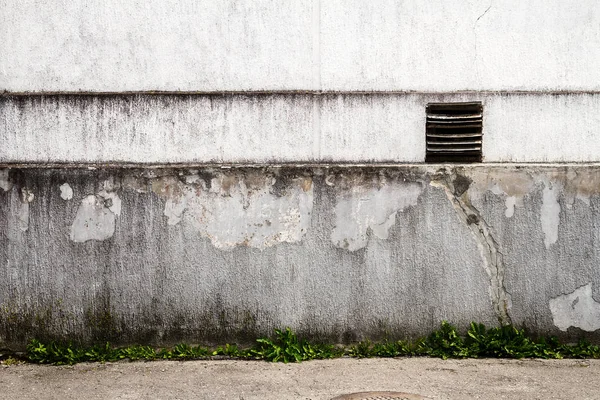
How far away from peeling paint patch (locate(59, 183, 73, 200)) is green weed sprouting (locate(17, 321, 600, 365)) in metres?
1.16

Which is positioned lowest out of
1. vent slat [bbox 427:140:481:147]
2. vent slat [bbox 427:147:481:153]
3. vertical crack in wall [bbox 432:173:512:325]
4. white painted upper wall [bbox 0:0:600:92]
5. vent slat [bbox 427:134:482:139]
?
vertical crack in wall [bbox 432:173:512:325]

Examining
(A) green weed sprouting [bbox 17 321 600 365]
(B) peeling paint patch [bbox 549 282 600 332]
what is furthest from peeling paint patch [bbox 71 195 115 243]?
(B) peeling paint patch [bbox 549 282 600 332]

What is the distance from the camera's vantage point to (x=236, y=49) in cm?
536

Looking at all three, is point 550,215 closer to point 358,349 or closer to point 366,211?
point 366,211

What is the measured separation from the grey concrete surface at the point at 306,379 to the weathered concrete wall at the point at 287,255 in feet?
0.99

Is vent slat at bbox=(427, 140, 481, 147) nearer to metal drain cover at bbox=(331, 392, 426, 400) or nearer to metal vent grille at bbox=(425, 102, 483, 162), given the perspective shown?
metal vent grille at bbox=(425, 102, 483, 162)

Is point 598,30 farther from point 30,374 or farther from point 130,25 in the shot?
point 30,374

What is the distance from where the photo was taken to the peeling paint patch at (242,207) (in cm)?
525

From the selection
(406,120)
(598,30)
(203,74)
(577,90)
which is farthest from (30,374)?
(598,30)

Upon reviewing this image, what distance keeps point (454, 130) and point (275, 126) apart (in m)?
1.47

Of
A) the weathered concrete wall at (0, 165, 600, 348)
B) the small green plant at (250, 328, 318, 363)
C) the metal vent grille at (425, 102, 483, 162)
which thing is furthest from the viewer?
the metal vent grille at (425, 102, 483, 162)

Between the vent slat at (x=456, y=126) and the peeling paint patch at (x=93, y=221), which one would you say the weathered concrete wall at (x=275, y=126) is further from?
the peeling paint patch at (x=93, y=221)

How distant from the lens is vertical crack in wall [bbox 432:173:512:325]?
17.3 feet

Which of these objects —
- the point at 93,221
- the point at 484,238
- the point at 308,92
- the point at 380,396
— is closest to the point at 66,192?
the point at 93,221
